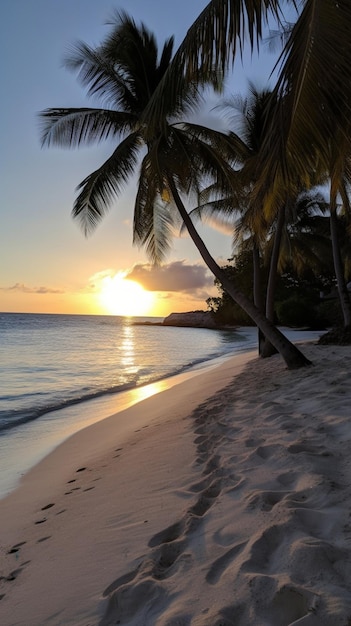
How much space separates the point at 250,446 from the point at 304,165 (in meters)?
2.68

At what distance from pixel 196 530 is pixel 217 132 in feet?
29.0

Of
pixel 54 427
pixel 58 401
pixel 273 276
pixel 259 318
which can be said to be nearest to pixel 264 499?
pixel 54 427

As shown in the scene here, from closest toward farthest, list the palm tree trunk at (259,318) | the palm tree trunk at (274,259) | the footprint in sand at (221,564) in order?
the footprint in sand at (221,564)
the palm tree trunk at (259,318)
the palm tree trunk at (274,259)

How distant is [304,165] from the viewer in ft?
12.3

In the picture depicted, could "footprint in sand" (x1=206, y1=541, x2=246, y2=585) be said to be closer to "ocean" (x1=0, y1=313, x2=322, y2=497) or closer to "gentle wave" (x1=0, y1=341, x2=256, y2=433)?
"ocean" (x1=0, y1=313, x2=322, y2=497)

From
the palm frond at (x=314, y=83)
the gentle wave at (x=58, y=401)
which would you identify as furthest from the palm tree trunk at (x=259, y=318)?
the palm frond at (x=314, y=83)

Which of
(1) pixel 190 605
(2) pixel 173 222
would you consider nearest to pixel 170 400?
(2) pixel 173 222

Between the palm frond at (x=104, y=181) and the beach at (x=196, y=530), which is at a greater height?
the palm frond at (x=104, y=181)

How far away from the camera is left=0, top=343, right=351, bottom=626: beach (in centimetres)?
174

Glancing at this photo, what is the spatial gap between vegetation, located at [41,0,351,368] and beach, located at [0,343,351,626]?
2594 millimetres

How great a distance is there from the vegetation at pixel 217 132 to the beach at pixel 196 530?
2594 mm

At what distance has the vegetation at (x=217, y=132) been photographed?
3.08m

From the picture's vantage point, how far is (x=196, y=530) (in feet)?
7.80

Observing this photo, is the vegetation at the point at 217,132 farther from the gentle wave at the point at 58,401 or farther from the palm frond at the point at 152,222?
the gentle wave at the point at 58,401
